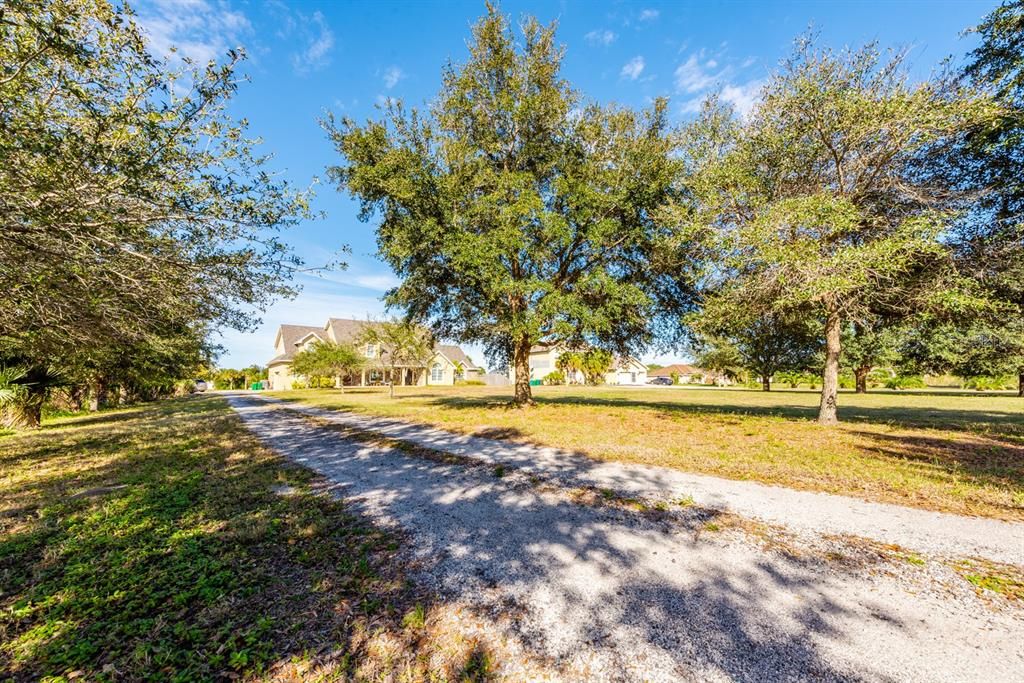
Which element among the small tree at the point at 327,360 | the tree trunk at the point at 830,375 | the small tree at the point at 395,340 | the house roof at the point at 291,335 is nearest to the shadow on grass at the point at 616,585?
the tree trunk at the point at 830,375

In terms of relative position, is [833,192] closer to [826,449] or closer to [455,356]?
[826,449]

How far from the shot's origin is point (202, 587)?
323 cm

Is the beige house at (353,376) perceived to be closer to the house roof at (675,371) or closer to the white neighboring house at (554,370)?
the white neighboring house at (554,370)

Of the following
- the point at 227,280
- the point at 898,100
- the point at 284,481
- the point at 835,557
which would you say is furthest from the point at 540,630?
the point at 898,100

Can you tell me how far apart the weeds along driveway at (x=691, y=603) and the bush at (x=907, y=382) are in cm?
5953

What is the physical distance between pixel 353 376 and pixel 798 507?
4923cm

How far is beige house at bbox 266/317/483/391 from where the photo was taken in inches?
1757

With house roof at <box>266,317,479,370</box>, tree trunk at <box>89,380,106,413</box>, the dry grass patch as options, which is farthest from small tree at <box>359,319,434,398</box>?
the dry grass patch

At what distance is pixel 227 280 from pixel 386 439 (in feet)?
16.0

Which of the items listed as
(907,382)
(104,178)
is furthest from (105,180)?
(907,382)

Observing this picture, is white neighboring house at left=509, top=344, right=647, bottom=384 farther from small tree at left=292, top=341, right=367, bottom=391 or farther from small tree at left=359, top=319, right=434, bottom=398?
small tree at left=292, top=341, right=367, bottom=391

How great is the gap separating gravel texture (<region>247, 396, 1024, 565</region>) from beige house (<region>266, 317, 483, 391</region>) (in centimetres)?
3620

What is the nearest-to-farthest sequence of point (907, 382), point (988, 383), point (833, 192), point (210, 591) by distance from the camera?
1. point (210, 591)
2. point (833, 192)
3. point (988, 383)
4. point (907, 382)

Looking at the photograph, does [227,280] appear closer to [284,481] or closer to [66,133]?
[66,133]
